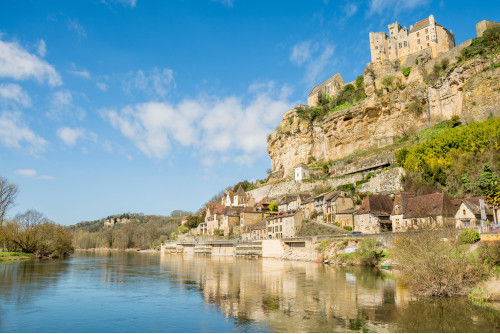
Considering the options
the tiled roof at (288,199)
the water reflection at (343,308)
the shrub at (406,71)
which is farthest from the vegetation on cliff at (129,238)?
the water reflection at (343,308)

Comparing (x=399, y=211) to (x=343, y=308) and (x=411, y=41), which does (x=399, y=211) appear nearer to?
(x=343, y=308)

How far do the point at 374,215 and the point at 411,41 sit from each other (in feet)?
156

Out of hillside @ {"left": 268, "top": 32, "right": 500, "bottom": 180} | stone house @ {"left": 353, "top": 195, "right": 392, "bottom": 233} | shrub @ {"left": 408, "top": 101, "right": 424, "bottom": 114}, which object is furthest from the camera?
shrub @ {"left": 408, "top": 101, "right": 424, "bottom": 114}

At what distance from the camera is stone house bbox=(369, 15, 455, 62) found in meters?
72.1

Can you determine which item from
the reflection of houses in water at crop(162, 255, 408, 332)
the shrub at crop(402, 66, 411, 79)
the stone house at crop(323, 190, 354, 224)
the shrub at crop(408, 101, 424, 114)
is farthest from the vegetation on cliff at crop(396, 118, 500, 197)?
the shrub at crop(402, 66, 411, 79)

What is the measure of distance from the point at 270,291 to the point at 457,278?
10.4 metres

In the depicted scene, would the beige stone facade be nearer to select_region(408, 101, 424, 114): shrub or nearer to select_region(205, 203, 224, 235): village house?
select_region(408, 101, 424, 114): shrub

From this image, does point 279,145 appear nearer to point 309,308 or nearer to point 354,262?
point 354,262

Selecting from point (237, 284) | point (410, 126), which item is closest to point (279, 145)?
point (410, 126)

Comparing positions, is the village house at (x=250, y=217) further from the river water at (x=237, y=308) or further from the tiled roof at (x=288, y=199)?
the river water at (x=237, y=308)

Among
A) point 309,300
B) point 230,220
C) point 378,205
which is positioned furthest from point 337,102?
point 309,300

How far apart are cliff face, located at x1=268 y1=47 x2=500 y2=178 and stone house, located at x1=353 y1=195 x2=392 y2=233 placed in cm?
1789

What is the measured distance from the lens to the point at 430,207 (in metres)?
38.2

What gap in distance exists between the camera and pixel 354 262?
122 ft
